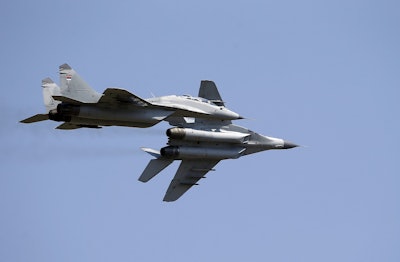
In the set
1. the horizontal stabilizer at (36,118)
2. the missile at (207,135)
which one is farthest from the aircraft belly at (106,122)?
the missile at (207,135)

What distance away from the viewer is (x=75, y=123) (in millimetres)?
41719

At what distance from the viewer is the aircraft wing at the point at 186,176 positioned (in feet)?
152

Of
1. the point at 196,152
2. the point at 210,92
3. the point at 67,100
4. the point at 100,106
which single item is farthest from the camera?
the point at 210,92

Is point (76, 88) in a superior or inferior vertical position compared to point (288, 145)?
superior

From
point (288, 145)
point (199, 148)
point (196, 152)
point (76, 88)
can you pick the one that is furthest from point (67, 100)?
point (288, 145)

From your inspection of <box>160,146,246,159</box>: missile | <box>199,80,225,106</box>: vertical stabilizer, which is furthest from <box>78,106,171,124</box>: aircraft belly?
<box>199,80,225,106</box>: vertical stabilizer

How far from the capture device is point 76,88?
40.6m

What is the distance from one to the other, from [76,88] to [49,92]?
321 cm

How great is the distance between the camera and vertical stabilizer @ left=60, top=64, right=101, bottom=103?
40406 mm

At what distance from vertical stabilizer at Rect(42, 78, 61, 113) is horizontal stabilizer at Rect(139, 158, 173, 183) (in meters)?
5.26

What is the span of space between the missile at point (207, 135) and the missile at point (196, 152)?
51 cm

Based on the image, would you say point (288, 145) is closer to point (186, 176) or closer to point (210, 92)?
point (210, 92)

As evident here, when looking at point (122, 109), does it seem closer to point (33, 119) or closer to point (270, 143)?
point (33, 119)

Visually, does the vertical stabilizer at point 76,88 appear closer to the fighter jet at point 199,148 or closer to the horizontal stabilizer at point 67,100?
the horizontal stabilizer at point 67,100
